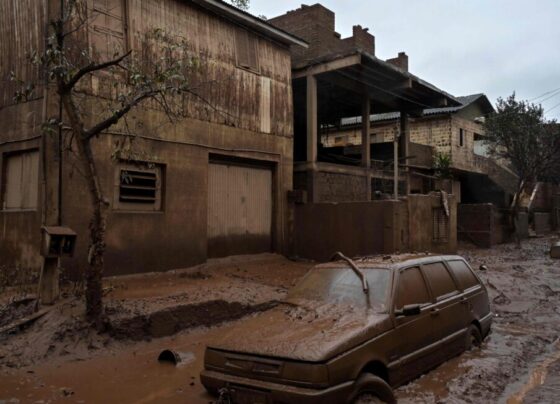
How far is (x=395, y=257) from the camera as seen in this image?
6469 millimetres

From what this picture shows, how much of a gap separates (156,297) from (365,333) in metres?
5.19

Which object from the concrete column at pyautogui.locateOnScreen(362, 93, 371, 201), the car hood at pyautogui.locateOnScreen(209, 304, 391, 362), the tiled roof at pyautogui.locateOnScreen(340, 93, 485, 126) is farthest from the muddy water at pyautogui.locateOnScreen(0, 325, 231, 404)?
the tiled roof at pyautogui.locateOnScreen(340, 93, 485, 126)

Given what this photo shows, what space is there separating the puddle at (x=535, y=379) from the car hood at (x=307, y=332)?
5.93 feet

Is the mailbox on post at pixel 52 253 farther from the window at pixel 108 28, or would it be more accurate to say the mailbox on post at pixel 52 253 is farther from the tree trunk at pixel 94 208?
the window at pixel 108 28

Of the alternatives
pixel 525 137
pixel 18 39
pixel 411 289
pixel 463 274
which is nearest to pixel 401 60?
pixel 525 137

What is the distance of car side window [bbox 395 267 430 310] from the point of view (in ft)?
18.0

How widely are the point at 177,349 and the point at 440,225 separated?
419 inches

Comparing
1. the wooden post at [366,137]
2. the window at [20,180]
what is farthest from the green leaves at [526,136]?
the window at [20,180]

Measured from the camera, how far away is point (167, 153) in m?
11.6

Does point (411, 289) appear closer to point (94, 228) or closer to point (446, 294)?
point (446, 294)

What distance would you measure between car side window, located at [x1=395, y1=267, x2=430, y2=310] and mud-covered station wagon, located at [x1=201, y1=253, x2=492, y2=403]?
1 cm

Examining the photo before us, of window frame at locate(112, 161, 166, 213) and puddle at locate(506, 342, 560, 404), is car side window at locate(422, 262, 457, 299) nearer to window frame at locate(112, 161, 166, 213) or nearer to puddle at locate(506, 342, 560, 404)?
puddle at locate(506, 342, 560, 404)

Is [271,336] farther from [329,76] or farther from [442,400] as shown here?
[329,76]

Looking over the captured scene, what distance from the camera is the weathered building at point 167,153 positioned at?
32.8ft
